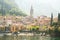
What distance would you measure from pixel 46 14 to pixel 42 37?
0.77m

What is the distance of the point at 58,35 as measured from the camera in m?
5.06

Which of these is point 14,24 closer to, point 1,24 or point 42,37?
point 1,24

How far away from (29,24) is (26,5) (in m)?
0.63

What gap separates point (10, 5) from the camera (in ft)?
16.5

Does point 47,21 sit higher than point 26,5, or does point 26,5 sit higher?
point 26,5

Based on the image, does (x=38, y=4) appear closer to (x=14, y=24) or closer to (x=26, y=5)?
(x=26, y=5)

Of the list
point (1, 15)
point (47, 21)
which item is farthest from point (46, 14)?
point (1, 15)

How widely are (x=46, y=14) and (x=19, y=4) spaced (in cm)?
95

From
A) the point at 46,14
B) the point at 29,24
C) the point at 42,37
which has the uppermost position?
the point at 46,14

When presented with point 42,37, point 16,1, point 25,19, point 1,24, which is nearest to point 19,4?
point 16,1

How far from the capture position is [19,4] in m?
5.12

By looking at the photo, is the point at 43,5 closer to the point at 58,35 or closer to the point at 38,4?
the point at 38,4

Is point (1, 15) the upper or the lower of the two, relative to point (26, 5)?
lower

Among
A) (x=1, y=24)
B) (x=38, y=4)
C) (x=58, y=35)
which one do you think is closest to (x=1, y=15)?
(x=1, y=24)
